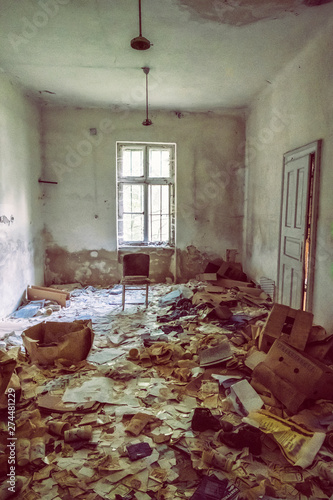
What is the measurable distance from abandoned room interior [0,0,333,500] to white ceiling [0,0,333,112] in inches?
1.0

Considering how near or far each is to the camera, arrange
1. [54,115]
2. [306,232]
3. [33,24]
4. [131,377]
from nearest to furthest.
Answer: [131,377]
[33,24]
[306,232]
[54,115]

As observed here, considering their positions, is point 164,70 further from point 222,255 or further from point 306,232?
point 222,255

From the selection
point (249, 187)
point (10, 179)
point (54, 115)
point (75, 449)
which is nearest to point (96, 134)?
point (54, 115)

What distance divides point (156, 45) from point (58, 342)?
11.5 ft

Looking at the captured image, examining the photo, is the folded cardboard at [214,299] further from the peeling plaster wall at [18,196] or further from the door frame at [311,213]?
the peeling plaster wall at [18,196]

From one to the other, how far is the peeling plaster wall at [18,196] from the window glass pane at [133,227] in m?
1.64

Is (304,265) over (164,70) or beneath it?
beneath

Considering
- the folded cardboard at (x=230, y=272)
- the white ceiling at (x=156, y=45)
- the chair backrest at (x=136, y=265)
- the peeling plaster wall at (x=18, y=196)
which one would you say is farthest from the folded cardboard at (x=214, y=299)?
the white ceiling at (x=156, y=45)

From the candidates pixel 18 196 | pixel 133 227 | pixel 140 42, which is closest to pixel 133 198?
pixel 133 227

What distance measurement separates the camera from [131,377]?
303 centimetres

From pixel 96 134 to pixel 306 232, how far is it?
14.2 ft

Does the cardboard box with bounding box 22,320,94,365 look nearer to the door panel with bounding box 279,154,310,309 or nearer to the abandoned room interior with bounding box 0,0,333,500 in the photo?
the abandoned room interior with bounding box 0,0,333,500

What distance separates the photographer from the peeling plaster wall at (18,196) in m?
4.61

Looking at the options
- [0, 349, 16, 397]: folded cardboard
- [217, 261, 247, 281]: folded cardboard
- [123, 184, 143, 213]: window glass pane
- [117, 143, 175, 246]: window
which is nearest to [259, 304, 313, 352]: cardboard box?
[0, 349, 16, 397]: folded cardboard
